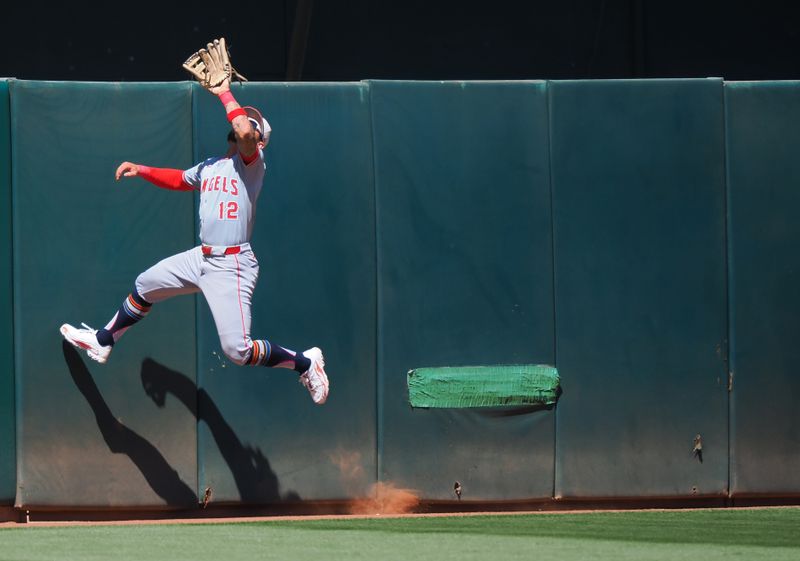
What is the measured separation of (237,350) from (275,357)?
0.68 ft

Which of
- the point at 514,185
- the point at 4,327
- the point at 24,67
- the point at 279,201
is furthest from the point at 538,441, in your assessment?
the point at 24,67

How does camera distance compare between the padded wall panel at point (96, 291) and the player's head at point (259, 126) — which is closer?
the player's head at point (259, 126)

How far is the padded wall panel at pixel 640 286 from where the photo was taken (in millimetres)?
6828

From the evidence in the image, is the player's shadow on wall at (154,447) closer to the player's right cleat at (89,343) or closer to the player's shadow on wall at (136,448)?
the player's shadow on wall at (136,448)

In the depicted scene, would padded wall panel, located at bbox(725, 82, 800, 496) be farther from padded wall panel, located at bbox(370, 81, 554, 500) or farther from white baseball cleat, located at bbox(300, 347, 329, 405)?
white baseball cleat, located at bbox(300, 347, 329, 405)

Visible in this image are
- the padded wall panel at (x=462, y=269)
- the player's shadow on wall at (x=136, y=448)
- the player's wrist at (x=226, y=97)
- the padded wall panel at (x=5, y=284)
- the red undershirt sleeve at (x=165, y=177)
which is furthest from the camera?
the padded wall panel at (x=462, y=269)

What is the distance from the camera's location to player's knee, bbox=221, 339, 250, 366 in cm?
611

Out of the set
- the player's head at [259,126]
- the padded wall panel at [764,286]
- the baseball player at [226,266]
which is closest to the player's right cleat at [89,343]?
the baseball player at [226,266]

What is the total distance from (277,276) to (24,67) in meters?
3.41

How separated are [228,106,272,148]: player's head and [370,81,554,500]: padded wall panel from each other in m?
0.76

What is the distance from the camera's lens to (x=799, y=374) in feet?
22.8

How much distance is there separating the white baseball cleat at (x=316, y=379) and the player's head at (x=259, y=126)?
1.14 meters

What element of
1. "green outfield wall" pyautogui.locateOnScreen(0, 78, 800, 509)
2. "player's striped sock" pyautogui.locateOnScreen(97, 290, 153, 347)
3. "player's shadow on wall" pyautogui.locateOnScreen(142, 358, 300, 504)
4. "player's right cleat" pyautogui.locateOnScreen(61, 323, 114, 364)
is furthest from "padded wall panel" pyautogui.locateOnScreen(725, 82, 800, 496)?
"player's right cleat" pyautogui.locateOnScreen(61, 323, 114, 364)

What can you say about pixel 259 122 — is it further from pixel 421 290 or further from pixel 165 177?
pixel 421 290
